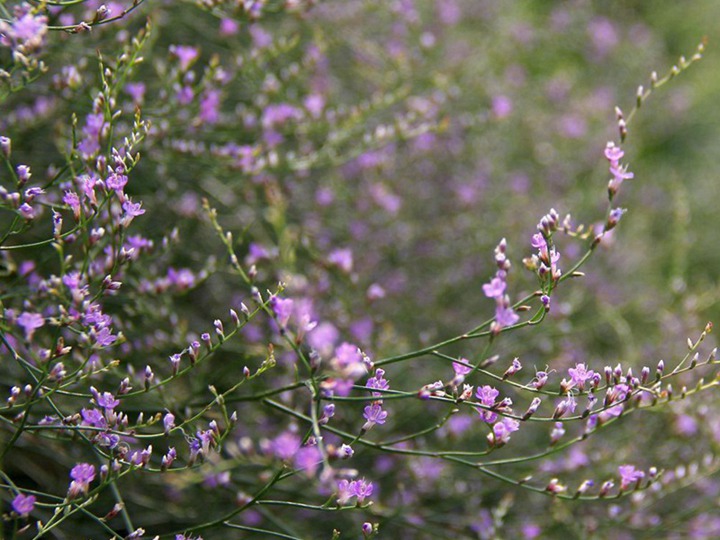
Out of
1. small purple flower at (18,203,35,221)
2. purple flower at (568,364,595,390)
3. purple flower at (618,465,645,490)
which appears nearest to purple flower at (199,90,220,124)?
small purple flower at (18,203,35,221)

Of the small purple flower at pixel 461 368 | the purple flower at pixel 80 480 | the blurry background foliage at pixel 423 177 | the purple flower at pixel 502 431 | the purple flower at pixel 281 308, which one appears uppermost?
the blurry background foliage at pixel 423 177

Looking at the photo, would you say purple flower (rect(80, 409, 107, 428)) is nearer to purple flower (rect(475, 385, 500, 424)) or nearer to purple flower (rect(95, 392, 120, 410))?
purple flower (rect(95, 392, 120, 410))

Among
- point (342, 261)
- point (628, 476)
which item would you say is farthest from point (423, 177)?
point (628, 476)

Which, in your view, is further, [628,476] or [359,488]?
[628,476]

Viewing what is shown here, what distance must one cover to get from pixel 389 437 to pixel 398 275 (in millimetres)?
667

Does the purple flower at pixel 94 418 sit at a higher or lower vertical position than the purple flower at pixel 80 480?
higher

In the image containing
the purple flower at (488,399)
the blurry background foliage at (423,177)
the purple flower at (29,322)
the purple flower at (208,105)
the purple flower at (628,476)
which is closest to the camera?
the purple flower at (29,322)

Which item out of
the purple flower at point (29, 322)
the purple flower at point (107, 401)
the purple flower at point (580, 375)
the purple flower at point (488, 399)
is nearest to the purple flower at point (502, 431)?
the purple flower at point (488, 399)

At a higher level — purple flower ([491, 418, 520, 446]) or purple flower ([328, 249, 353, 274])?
purple flower ([328, 249, 353, 274])

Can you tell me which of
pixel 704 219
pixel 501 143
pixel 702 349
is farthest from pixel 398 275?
pixel 704 219

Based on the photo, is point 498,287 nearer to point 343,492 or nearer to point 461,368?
point 461,368

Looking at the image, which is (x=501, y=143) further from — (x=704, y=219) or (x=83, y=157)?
(x=83, y=157)

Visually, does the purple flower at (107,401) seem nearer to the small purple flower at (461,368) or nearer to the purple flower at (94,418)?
the purple flower at (94,418)

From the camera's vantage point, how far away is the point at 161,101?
5.75 ft
